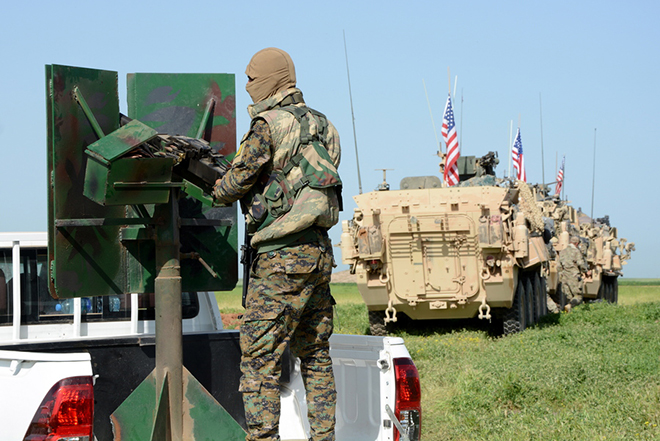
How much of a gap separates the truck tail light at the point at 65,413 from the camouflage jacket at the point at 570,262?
1856 cm

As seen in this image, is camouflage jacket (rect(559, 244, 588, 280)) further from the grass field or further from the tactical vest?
the tactical vest

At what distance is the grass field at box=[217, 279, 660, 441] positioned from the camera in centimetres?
590

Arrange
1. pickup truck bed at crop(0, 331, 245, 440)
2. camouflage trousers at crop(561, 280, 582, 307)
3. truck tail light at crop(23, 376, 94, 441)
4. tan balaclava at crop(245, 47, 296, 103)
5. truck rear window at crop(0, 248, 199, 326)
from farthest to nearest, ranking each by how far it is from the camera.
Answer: camouflage trousers at crop(561, 280, 582, 307) → truck rear window at crop(0, 248, 199, 326) → tan balaclava at crop(245, 47, 296, 103) → pickup truck bed at crop(0, 331, 245, 440) → truck tail light at crop(23, 376, 94, 441)

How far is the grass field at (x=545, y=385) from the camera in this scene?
590 centimetres

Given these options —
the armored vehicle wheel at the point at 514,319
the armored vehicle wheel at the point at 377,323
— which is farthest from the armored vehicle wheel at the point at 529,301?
the armored vehicle wheel at the point at 377,323

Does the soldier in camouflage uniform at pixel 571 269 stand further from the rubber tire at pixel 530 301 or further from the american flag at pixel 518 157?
the rubber tire at pixel 530 301

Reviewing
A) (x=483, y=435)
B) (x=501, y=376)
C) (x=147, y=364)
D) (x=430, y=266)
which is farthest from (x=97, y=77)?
(x=430, y=266)

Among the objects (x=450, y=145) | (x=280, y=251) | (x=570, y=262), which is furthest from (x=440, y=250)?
(x=570, y=262)

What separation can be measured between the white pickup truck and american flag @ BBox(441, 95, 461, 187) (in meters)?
11.5

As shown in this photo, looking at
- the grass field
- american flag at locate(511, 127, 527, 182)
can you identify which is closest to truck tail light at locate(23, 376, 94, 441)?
the grass field

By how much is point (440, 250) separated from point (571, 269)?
374 inches

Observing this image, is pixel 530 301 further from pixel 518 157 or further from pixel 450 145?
pixel 518 157

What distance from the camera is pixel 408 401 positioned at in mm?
3283

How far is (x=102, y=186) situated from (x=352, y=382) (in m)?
1.32
